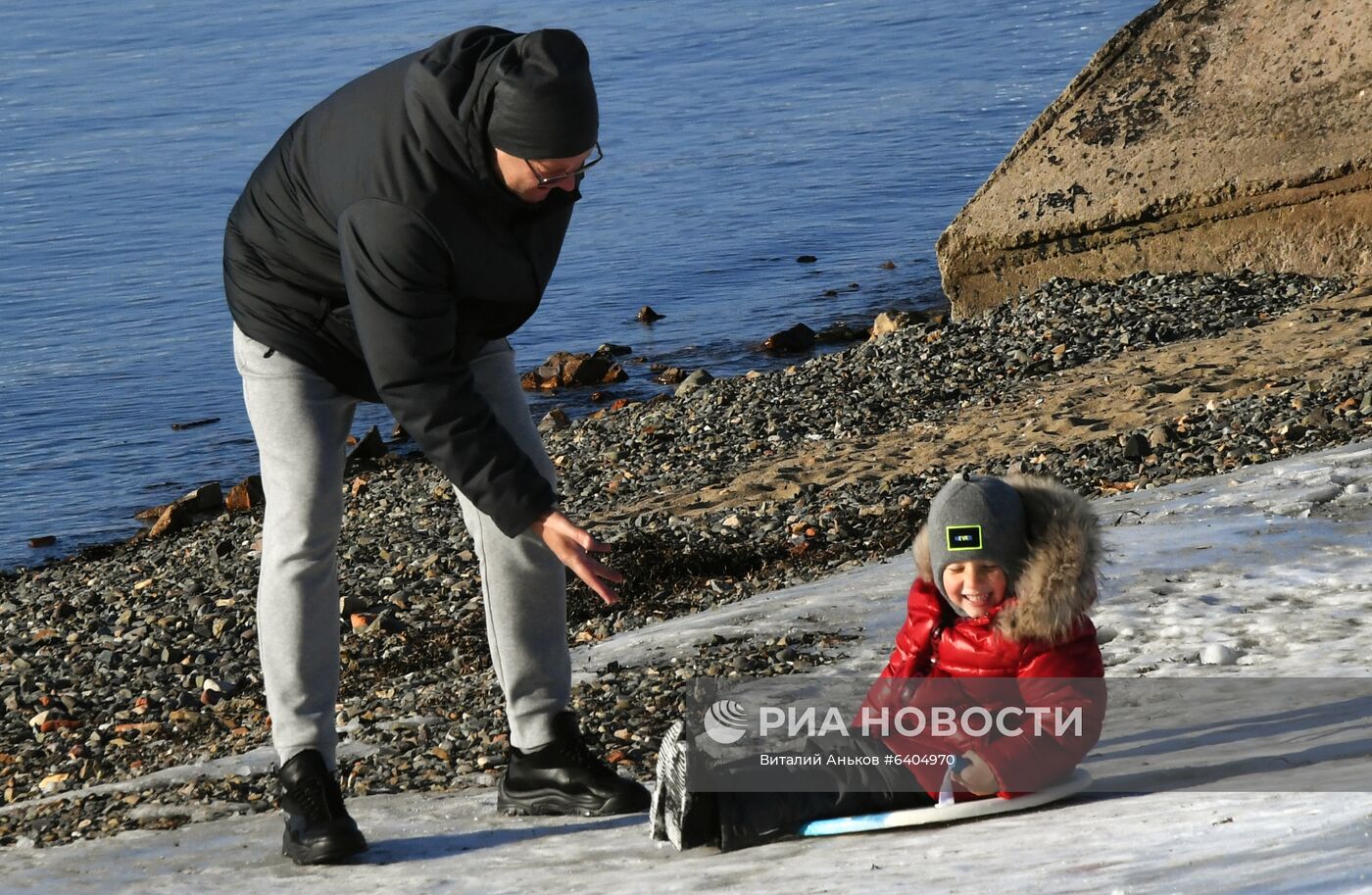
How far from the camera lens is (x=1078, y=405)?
8.78 m

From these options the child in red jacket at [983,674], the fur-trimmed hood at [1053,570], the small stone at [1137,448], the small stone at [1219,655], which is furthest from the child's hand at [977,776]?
the small stone at [1137,448]

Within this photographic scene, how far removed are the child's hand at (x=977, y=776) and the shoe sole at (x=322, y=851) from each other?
4.76 feet

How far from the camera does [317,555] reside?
398cm

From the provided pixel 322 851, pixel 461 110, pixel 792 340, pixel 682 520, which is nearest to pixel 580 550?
pixel 461 110

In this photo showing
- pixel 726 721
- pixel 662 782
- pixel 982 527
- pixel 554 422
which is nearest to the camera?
pixel 982 527

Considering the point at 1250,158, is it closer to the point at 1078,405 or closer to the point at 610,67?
the point at 1078,405

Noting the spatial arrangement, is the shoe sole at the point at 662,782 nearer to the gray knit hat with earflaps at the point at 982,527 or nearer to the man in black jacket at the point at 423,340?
the man in black jacket at the point at 423,340

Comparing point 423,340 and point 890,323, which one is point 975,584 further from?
point 890,323

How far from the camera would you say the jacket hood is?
11.5 feet

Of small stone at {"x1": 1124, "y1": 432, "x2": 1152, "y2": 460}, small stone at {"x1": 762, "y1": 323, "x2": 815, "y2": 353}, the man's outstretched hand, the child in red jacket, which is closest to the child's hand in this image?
the child in red jacket

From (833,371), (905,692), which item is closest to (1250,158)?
(833,371)

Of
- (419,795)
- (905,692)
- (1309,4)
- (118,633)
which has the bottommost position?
(118,633)

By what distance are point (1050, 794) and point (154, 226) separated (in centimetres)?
2039

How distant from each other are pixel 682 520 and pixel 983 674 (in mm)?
4194
